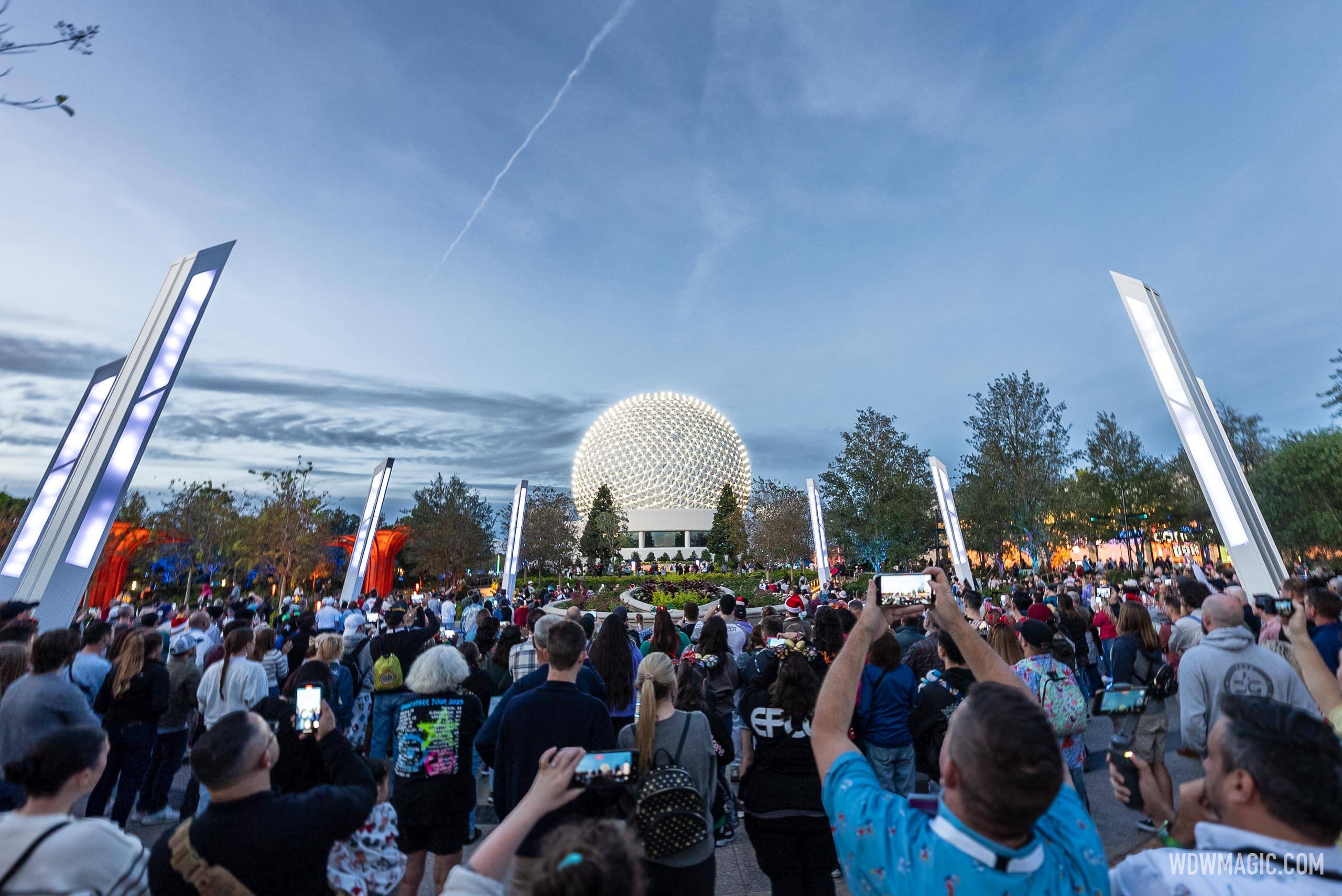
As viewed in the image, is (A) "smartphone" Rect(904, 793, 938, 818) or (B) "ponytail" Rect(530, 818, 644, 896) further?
(A) "smartphone" Rect(904, 793, 938, 818)

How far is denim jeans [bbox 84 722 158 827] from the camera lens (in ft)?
19.5

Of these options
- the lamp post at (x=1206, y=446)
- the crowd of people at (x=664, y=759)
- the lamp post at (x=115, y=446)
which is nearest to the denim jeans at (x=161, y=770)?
the crowd of people at (x=664, y=759)

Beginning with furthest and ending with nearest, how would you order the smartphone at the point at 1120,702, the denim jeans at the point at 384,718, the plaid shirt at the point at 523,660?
the plaid shirt at the point at 523,660, the denim jeans at the point at 384,718, the smartphone at the point at 1120,702

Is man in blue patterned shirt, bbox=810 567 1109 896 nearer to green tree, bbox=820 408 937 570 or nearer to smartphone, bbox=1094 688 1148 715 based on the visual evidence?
smartphone, bbox=1094 688 1148 715

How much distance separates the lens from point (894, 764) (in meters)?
4.96

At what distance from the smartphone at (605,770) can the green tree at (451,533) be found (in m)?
45.4

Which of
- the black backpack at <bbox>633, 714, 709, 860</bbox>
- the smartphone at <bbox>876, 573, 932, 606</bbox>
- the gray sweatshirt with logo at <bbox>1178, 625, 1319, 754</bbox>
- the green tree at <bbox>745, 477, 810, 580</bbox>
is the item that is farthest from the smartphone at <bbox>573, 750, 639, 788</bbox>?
the green tree at <bbox>745, 477, 810, 580</bbox>

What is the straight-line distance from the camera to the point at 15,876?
209 centimetres

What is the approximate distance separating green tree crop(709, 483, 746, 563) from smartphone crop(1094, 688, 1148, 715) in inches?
2047

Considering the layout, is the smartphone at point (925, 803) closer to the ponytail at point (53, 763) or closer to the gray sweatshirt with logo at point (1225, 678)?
the ponytail at point (53, 763)

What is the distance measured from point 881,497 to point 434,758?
30.3 meters

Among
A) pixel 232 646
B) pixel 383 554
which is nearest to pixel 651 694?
pixel 232 646

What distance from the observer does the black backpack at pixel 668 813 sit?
244 centimetres

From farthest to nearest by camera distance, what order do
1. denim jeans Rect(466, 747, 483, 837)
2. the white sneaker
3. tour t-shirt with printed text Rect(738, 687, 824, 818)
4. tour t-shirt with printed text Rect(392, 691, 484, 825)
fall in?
1. the white sneaker
2. denim jeans Rect(466, 747, 483, 837)
3. tour t-shirt with printed text Rect(392, 691, 484, 825)
4. tour t-shirt with printed text Rect(738, 687, 824, 818)
